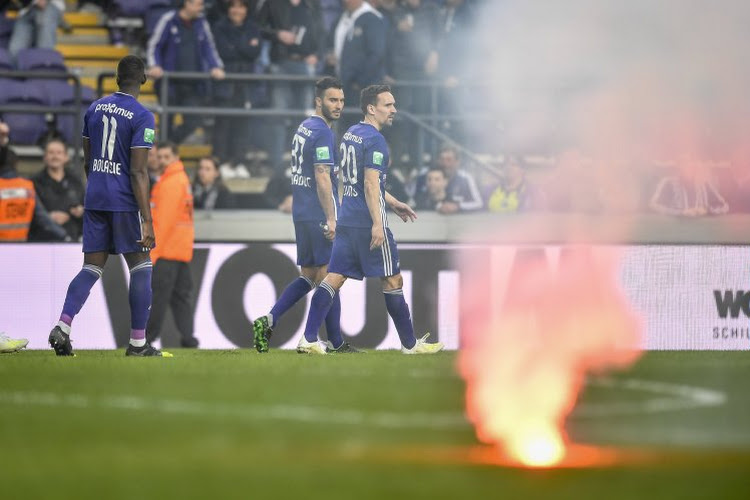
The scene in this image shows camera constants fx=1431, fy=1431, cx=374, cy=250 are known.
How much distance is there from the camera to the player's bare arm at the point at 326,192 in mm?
10609

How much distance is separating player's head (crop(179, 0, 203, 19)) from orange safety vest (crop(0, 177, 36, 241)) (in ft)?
8.94

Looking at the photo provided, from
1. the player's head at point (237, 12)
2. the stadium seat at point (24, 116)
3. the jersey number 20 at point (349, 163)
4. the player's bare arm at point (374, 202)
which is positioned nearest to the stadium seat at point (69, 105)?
the stadium seat at point (24, 116)

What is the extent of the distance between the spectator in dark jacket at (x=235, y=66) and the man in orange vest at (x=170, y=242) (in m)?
2.70

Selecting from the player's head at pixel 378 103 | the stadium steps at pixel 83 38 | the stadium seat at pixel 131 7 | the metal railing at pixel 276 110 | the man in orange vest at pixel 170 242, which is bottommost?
the man in orange vest at pixel 170 242

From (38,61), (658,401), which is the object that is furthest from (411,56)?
(658,401)

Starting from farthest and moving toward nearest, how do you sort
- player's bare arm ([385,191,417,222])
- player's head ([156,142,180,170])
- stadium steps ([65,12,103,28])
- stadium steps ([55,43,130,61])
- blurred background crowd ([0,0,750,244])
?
stadium steps ([65,12,103,28]), stadium steps ([55,43,130,61]), blurred background crowd ([0,0,750,244]), player's head ([156,142,180,170]), player's bare arm ([385,191,417,222])

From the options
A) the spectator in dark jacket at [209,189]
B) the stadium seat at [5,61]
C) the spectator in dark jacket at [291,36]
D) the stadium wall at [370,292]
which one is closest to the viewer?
the stadium wall at [370,292]

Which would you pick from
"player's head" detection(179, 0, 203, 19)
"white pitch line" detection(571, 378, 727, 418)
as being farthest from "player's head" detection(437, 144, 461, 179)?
"white pitch line" detection(571, 378, 727, 418)

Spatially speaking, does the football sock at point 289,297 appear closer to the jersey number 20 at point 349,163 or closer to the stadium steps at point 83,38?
the jersey number 20 at point 349,163

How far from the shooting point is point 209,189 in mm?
15023

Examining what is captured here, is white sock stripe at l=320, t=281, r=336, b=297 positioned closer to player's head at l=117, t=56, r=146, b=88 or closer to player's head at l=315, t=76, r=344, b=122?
player's head at l=315, t=76, r=344, b=122

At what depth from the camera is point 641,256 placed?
43.7 ft

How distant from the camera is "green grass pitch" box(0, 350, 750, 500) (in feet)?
15.6

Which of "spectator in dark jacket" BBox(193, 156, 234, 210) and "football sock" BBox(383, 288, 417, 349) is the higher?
"spectator in dark jacket" BBox(193, 156, 234, 210)
